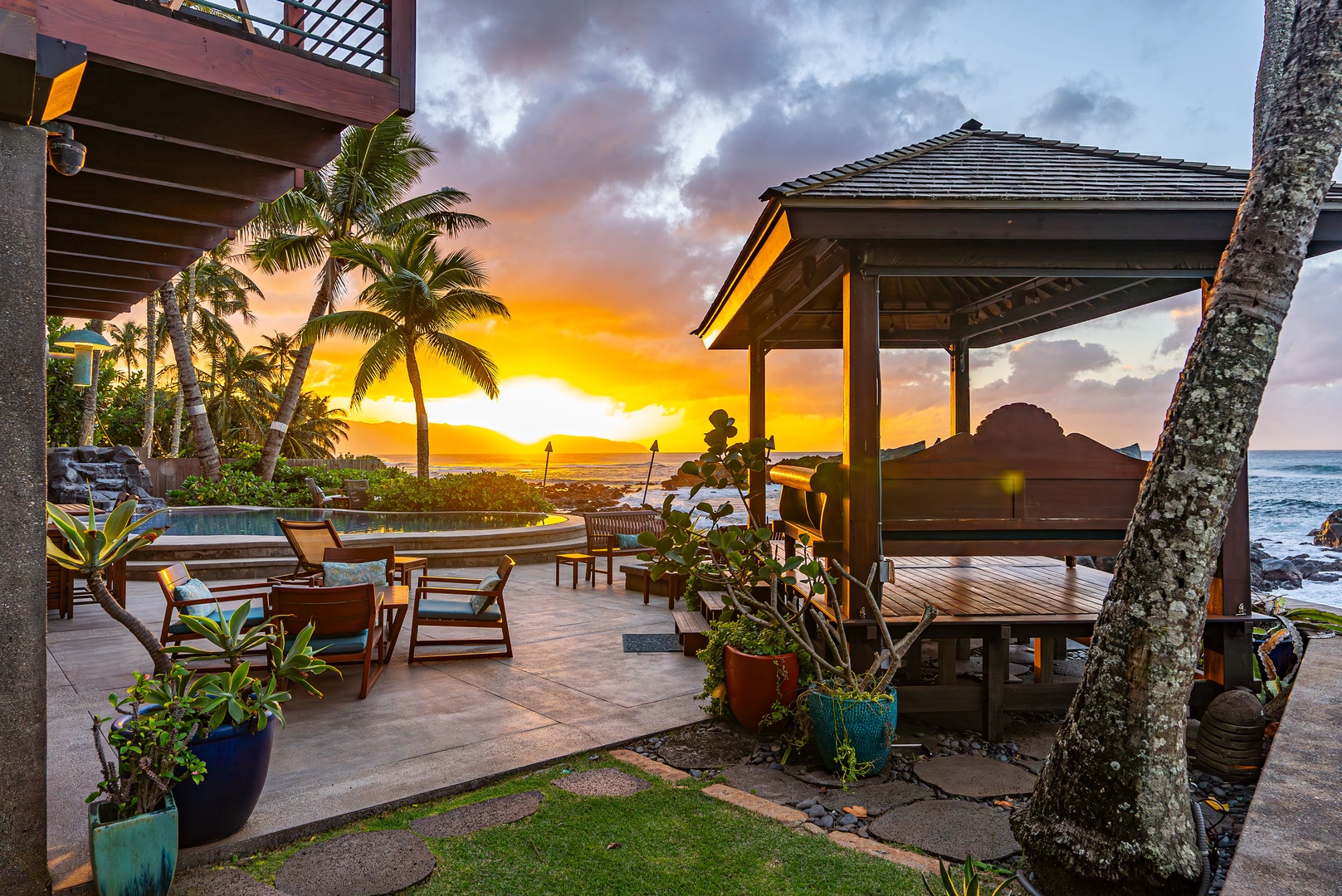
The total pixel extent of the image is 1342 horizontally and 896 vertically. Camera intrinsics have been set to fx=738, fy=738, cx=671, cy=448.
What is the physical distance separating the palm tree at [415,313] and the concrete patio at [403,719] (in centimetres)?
1192

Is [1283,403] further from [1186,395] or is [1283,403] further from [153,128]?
[153,128]

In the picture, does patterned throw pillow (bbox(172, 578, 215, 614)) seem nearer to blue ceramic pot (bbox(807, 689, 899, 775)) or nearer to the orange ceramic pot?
the orange ceramic pot

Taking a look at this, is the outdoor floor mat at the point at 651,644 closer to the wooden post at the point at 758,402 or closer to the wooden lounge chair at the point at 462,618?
the wooden lounge chair at the point at 462,618

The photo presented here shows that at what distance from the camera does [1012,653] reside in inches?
251

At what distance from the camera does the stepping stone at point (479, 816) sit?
301 cm

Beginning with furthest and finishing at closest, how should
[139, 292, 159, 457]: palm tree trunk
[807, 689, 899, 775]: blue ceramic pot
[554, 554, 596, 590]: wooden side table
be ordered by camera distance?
1. [139, 292, 159, 457]: palm tree trunk
2. [554, 554, 596, 590]: wooden side table
3. [807, 689, 899, 775]: blue ceramic pot

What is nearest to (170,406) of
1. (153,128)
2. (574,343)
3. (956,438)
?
(574,343)

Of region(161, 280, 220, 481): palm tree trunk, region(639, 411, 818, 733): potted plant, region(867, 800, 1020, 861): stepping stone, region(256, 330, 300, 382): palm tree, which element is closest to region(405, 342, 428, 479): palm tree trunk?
region(161, 280, 220, 481): palm tree trunk

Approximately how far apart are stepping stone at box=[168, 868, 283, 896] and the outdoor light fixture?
785cm

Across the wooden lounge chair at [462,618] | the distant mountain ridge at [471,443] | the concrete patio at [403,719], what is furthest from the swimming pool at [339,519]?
the distant mountain ridge at [471,443]

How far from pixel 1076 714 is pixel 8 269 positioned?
3.90 meters

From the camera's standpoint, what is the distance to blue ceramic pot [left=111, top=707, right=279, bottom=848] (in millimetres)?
2709

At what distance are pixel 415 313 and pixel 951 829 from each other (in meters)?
17.6

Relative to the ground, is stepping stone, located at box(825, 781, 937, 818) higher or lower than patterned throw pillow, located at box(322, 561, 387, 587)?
lower
